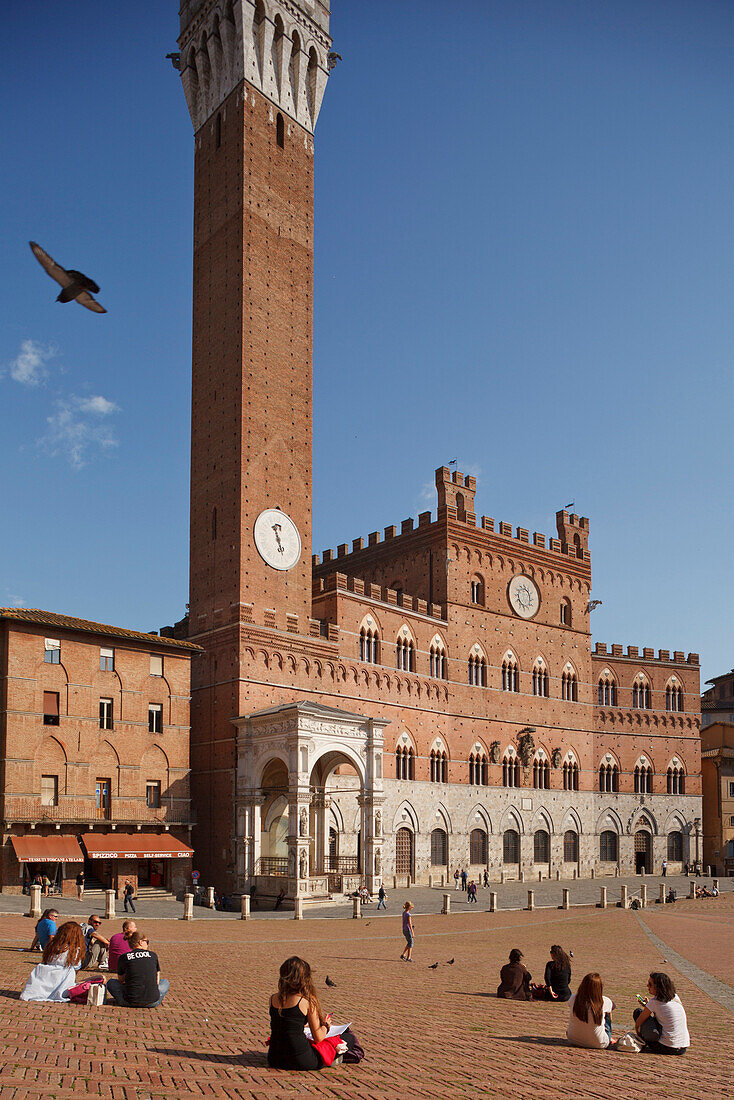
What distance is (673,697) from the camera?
59812 millimetres

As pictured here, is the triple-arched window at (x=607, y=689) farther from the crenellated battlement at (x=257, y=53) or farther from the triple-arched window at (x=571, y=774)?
the crenellated battlement at (x=257, y=53)

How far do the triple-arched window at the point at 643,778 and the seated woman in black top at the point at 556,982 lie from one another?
4457cm

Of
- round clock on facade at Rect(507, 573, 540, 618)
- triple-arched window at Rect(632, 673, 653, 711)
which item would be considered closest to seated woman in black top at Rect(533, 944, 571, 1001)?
round clock on facade at Rect(507, 573, 540, 618)

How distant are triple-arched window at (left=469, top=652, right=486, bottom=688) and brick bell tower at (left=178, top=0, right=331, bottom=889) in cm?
1174

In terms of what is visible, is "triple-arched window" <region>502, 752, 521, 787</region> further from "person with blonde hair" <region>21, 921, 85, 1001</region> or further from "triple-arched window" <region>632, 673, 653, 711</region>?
"person with blonde hair" <region>21, 921, 85, 1001</region>

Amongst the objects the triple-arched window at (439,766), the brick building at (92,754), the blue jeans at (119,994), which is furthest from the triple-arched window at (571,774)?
the blue jeans at (119,994)

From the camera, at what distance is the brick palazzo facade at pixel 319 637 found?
37.3m

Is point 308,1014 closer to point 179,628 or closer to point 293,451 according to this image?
point 293,451

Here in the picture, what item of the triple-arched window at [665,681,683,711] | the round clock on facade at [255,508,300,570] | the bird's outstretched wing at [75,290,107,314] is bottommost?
the triple-arched window at [665,681,683,711]

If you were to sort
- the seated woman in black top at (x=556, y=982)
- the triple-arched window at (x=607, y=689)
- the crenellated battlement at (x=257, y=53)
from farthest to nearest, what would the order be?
1. the triple-arched window at (x=607, y=689)
2. the crenellated battlement at (x=257, y=53)
3. the seated woman in black top at (x=556, y=982)

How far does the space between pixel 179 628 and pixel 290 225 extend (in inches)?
744

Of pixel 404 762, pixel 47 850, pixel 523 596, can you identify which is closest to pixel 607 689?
pixel 523 596

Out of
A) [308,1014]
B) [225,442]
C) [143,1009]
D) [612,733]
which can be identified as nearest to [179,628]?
[225,442]

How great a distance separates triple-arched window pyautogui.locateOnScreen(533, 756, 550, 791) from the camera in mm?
51844
